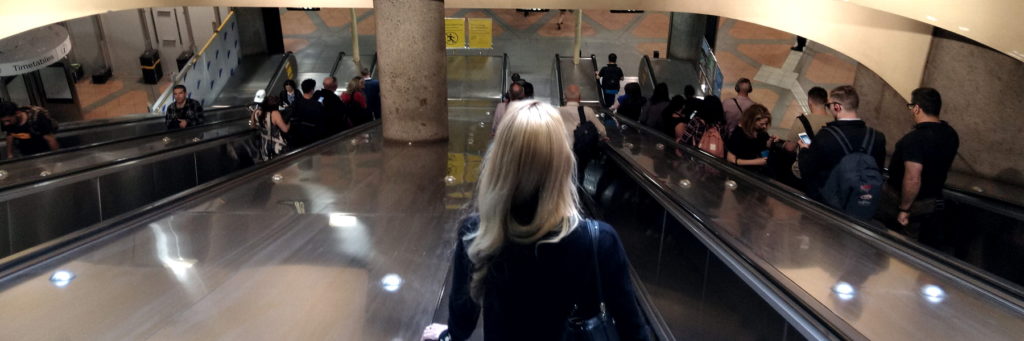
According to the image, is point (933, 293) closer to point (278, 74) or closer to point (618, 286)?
point (618, 286)

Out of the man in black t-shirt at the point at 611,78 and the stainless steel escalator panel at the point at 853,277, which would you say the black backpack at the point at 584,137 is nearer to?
the stainless steel escalator panel at the point at 853,277

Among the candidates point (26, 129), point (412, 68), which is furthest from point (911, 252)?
point (26, 129)

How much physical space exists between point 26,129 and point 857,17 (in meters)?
10.7

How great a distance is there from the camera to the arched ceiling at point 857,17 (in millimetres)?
6172

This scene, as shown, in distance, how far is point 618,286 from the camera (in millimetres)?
1789

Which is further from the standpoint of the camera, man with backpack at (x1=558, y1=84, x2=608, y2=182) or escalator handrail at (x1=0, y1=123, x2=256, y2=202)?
man with backpack at (x1=558, y1=84, x2=608, y2=182)

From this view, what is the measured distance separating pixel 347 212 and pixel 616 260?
10.5 ft

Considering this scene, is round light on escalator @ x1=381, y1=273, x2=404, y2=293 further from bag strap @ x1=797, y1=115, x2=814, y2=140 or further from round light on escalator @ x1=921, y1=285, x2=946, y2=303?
bag strap @ x1=797, y1=115, x2=814, y2=140

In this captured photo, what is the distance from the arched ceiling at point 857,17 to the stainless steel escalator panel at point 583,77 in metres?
2.39

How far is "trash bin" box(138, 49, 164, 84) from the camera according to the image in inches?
766

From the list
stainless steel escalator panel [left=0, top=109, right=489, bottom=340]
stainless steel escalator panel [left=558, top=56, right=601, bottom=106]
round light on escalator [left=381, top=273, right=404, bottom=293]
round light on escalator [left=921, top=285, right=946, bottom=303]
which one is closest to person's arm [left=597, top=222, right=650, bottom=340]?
stainless steel escalator panel [left=0, top=109, right=489, bottom=340]

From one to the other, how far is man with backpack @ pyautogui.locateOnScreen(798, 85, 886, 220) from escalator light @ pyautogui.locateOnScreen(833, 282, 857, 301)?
1.34m

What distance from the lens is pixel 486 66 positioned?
17.7m

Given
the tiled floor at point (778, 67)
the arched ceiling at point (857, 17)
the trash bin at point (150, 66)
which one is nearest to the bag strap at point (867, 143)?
the arched ceiling at point (857, 17)
